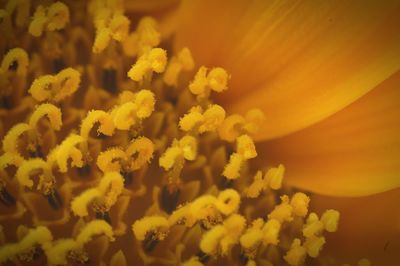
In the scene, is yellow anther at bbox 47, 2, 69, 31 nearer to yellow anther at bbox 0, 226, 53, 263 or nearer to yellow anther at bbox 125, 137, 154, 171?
yellow anther at bbox 125, 137, 154, 171

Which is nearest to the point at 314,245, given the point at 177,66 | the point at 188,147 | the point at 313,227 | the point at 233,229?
the point at 313,227

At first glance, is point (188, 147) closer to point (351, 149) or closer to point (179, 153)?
point (179, 153)

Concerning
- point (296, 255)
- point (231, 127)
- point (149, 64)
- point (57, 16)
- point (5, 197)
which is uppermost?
point (57, 16)

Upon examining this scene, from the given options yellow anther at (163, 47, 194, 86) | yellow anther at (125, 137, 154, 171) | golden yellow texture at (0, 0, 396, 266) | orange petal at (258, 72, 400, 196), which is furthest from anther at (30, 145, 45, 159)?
orange petal at (258, 72, 400, 196)

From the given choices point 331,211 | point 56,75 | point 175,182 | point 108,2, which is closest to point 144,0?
point 108,2

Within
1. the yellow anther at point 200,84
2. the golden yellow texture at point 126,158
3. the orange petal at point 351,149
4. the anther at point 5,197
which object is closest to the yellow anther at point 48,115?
the golden yellow texture at point 126,158
